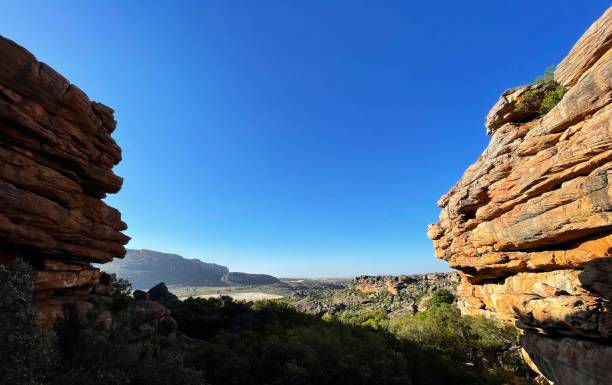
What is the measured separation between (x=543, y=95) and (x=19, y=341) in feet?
118

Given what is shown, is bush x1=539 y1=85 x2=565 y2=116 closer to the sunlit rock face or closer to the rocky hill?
the sunlit rock face

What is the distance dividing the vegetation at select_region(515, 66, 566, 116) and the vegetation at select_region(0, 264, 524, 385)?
22.3 metres

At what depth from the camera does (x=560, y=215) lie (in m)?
18.0

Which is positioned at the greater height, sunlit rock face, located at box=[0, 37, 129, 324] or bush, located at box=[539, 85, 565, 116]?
bush, located at box=[539, 85, 565, 116]

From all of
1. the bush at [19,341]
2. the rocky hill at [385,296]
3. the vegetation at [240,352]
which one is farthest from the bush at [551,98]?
the rocky hill at [385,296]

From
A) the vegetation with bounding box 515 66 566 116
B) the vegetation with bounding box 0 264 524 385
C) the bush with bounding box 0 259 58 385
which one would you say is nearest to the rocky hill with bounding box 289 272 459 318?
the vegetation with bounding box 0 264 524 385

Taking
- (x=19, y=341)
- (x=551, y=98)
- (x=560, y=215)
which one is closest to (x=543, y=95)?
(x=551, y=98)

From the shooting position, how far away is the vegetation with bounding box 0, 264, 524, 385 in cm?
846

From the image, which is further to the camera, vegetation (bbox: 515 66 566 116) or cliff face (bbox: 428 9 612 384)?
vegetation (bbox: 515 66 566 116)

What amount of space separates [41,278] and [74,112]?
980 cm

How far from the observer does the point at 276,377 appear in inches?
657

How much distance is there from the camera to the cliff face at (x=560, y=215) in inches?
606

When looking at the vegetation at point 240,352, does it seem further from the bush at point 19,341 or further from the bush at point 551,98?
the bush at point 551,98

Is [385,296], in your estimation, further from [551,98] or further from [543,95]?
[551,98]
